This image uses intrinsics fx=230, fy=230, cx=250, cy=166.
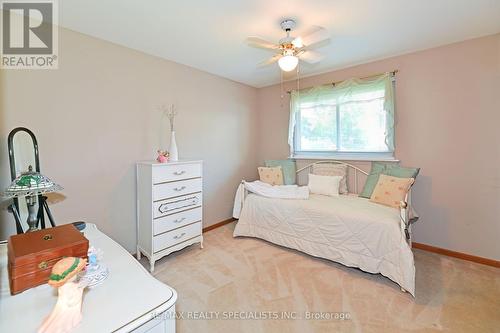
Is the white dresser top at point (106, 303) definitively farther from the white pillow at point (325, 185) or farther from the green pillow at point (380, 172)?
the green pillow at point (380, 172)

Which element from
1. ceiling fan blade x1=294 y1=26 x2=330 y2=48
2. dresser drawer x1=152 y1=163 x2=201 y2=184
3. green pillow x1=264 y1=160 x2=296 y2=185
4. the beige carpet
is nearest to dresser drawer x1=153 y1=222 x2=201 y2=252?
the beige carpet

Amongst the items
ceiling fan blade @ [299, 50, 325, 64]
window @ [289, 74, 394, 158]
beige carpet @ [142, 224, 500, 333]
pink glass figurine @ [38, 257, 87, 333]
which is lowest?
beige carpet @ [142, 224, 500, 333]

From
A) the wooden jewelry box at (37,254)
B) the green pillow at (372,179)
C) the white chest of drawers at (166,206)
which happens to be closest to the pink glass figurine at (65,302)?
the wooden jewelry box at (37,254)

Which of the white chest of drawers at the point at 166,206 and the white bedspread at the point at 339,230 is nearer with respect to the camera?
the white bedspread at the point at 339,230

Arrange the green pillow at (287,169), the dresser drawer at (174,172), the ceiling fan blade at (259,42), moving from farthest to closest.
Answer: the green pillow at (287,169)
the dresser drawer at (174,172)
the ceiling fan blade at (259,42)

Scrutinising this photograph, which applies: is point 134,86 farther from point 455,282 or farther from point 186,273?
point 455,282

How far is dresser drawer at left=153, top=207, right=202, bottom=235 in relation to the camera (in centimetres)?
244

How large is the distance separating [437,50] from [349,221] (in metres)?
2.26

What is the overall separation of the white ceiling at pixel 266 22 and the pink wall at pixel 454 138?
246 millimetres

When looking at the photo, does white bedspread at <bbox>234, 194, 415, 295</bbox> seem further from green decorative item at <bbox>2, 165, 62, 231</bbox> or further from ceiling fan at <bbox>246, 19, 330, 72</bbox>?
green decorative item at <bbox>2, 165, 62, 231</bbox>

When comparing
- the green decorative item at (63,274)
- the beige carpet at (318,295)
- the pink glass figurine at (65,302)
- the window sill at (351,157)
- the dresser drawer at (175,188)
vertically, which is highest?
the window sill at (351,157)

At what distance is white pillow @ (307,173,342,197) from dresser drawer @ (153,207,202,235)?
5.37 ft

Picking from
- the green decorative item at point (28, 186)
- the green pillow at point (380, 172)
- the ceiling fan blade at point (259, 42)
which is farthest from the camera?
the green pillow at point (380, 172)

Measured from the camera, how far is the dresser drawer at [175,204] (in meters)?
2.43
